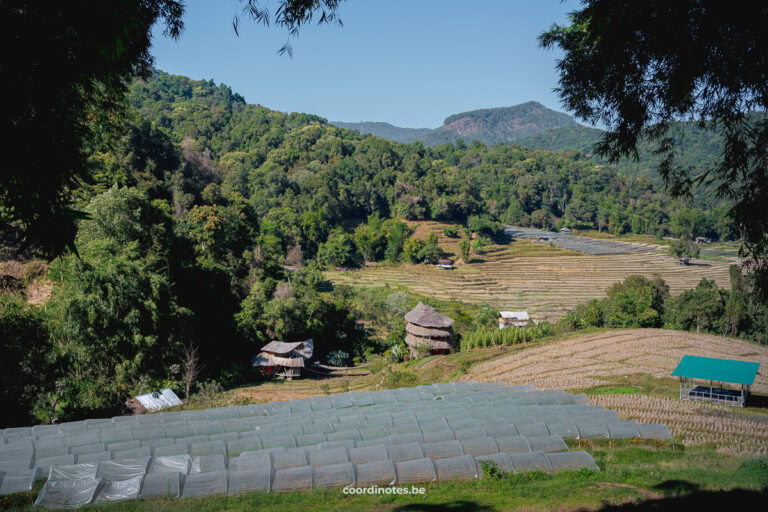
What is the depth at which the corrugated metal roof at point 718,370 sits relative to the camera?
48.8ft

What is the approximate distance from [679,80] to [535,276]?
172 feet

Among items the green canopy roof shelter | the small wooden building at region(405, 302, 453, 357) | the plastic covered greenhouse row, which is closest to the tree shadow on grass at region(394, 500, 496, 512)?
the plastic covered greenhouse row

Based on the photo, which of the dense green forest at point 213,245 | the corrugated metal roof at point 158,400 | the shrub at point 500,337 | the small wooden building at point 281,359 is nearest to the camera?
the corrugated metal roof at point 158,400

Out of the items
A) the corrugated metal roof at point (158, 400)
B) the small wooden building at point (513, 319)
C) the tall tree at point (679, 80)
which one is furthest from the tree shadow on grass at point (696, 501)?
the small wooden building at point (513, 319)

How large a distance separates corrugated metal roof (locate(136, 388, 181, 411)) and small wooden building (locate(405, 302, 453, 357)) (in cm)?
1550

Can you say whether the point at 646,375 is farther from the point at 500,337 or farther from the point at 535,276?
the point at 535,276

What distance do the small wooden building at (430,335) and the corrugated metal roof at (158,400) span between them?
15496mm

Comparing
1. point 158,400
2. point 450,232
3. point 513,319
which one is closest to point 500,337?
point 513,319

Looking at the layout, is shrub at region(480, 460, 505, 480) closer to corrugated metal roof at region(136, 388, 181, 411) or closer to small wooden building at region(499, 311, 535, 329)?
corrugated metal roof at region(136, 388, 181, 411)

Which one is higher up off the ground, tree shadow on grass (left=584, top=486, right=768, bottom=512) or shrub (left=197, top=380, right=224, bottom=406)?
tree shadow on grass (left=584, top=486, right=768, bottom=512)

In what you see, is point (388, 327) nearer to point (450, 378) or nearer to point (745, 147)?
point (450, 378)

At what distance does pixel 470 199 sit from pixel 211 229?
180ft

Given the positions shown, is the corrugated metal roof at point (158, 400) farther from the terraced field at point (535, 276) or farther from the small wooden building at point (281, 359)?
the terraced field at point (535, 276)

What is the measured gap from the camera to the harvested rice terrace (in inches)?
1768
